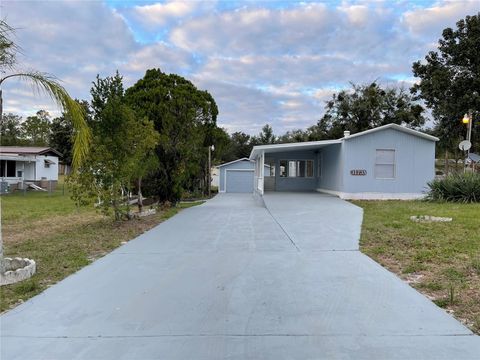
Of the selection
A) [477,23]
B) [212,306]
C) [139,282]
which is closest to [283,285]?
[212,306]

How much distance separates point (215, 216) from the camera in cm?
1253

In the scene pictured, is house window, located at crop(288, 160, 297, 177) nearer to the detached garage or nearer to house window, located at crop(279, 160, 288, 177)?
house window, located at crop(279, 160, 288, 177)

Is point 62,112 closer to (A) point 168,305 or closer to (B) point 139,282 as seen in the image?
(B) point 139,282

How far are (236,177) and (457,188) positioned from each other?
811 inches

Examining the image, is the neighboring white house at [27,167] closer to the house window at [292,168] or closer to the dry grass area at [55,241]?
the house window at [292,168]

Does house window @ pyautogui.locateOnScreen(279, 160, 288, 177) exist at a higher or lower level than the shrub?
higher

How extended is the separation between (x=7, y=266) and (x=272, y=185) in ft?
60.3

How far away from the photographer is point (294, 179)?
22.9 metres

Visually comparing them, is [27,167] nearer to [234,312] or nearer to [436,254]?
[436,254]

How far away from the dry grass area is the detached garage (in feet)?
66.4

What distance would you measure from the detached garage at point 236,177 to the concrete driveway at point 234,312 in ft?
88.1

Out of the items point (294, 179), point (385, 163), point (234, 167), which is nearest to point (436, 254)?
point (385, 163)

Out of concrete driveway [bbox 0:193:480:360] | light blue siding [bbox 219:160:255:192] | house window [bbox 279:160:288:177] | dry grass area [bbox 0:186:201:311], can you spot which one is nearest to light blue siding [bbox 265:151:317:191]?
house window [bbox 279:160:288:177]

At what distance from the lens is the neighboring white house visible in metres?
27.7
